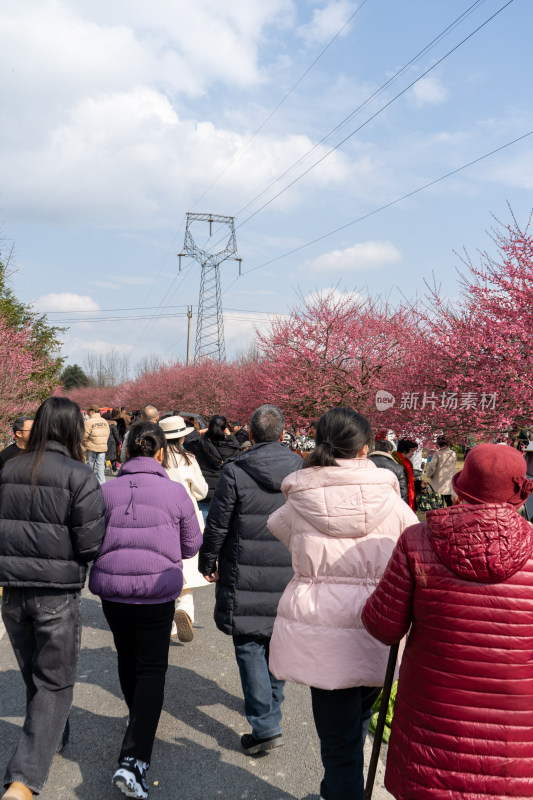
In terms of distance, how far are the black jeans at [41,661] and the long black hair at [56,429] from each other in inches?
25.7

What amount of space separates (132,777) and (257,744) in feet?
2.41

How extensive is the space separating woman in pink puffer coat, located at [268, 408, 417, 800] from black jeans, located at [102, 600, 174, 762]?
0.95 metres

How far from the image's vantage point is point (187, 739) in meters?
3.75

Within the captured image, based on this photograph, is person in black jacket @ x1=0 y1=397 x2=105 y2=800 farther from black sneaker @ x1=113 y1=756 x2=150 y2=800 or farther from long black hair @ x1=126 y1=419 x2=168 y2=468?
long black hair @ x1=126 y1=419 x2=168 y2=468

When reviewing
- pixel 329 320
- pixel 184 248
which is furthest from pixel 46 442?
pixel 184 248

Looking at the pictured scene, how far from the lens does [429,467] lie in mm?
11555

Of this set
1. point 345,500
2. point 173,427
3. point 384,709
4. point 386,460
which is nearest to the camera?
point 384,709

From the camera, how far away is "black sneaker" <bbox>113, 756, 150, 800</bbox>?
3.11 metres

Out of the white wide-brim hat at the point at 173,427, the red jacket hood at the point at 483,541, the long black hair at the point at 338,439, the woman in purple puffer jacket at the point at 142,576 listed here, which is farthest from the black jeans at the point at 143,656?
the white wide-brim hat at the point at 173,427

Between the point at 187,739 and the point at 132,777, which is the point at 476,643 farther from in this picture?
the point at 187,739

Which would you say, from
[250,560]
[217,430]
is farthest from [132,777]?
[217,430]

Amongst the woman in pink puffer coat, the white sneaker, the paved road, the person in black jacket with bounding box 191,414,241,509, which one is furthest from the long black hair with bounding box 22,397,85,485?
the person in black jacket with bounding box 191,414,241,509

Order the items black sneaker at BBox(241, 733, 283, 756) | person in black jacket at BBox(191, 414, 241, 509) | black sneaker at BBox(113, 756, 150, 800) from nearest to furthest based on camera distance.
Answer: black sneaker at BBox(113, 756, 150, 800)
black sneaker at BBox(241, 733, 283, 756)
person in black jacket at BBox(191, 414, 241, 509)

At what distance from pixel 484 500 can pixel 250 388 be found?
21703 millimetres
